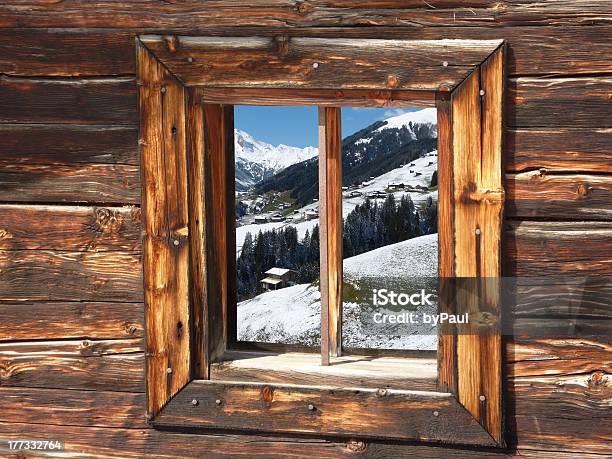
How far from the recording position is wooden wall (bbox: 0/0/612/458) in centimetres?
221

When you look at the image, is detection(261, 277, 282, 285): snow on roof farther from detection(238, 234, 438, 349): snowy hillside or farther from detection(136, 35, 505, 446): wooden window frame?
detection(136, 35, 505, 446): wooden window frame

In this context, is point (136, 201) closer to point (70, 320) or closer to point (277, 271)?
point (70, 320)

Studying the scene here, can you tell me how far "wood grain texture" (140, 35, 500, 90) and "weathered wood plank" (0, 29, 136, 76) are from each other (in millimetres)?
122

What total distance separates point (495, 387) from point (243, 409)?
914 mm

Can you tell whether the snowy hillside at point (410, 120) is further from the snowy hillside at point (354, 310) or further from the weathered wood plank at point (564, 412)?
the weathered wood plank at point (564, 412)

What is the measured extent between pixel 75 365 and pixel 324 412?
985 millimetres

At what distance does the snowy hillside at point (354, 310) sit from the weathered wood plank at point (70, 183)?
2.83 feet

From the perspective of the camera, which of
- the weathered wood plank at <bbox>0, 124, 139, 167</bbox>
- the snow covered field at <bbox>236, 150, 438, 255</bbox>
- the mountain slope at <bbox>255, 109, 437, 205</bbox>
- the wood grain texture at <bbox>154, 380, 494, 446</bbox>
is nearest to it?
the wood grain texture at <bbox>154, 380, 494, 446</bbox>

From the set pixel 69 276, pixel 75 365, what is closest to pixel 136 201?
pixel 69 276

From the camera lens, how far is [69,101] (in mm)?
2439

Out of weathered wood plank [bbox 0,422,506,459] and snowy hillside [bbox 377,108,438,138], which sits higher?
snowy hillside [bbox 377,108,438,138]

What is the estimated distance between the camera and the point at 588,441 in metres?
2.31

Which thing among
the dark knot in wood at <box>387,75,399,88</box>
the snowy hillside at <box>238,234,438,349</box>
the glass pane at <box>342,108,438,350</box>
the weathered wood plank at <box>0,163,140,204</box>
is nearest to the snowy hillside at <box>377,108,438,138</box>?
the glass pane at <box>342,108,438,350</box>

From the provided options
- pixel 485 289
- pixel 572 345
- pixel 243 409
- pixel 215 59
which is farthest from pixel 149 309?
pixel 572 345
